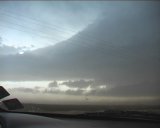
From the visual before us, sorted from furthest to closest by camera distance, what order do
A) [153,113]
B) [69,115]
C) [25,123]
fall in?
[69,115] < [25,123] < [153,113]

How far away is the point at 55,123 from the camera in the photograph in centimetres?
796

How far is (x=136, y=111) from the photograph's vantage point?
7.60m

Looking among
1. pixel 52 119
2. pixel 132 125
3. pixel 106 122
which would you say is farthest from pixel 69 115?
pixel 132 125

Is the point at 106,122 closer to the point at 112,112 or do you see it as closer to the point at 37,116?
the point at 112,112

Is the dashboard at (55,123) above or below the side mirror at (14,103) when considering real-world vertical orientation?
below

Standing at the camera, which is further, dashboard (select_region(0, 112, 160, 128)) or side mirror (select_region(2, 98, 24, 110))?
side mirror (select_region(2, 98, 24, 110))

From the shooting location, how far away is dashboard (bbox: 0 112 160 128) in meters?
7.56

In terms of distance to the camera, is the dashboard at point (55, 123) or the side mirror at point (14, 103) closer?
the dashboard at point (55, 123)

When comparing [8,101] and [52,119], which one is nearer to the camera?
[8,101]

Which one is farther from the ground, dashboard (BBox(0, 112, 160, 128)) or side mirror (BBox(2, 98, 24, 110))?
side mirror (BBox(2, 98, 24, 110))

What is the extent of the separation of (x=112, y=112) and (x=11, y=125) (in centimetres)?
216

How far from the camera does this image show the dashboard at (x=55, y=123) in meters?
7.56

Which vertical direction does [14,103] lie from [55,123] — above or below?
above

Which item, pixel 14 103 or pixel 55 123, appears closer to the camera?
pixel 14 103
